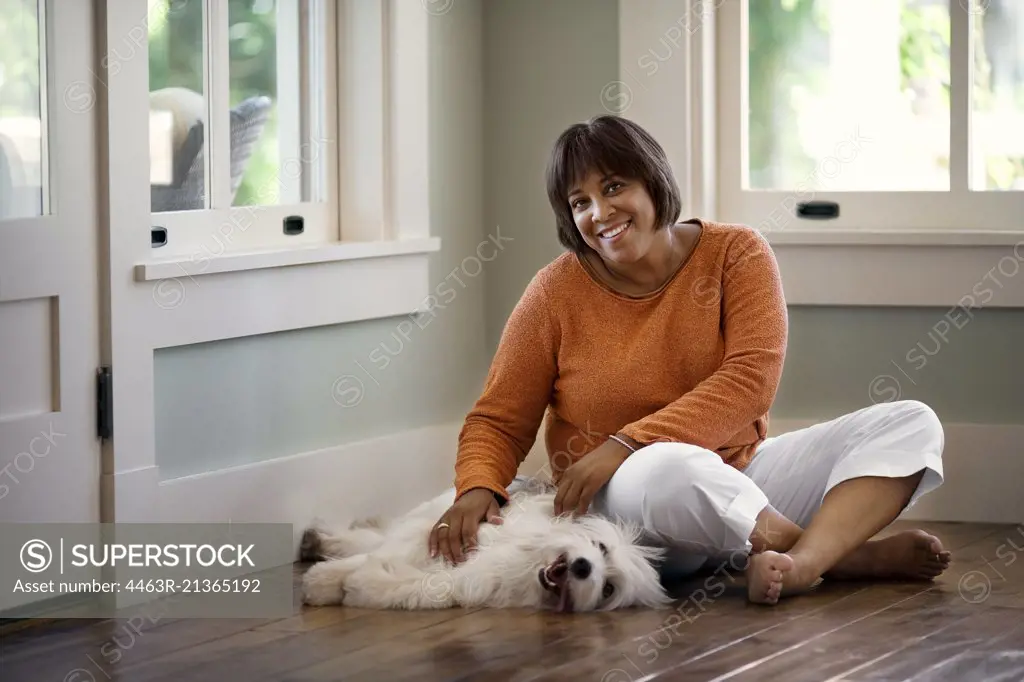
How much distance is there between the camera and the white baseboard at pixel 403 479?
9.02 ft

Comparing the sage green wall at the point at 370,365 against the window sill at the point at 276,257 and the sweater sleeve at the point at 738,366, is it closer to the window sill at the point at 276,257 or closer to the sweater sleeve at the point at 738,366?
the window sill at the point at 276,257

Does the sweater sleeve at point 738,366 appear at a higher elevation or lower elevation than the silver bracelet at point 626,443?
higher

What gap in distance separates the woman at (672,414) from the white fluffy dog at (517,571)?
0.15 feet

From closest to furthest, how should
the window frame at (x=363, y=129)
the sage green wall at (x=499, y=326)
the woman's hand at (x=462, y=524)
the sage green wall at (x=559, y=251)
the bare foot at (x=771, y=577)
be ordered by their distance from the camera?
1. the bare foot at (x=771, y=577)
2. the woman's hand at (x=462, y=524)
3. the sage green wall at (x=499, y=326)
4. the window frame at (x=363, y=129)
5. the sage green wall at (x=559, y=251)

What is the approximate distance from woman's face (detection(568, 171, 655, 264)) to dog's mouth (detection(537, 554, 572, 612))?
546 mm

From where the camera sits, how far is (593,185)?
8.05ft

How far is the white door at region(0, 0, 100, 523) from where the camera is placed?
2271 millimetres

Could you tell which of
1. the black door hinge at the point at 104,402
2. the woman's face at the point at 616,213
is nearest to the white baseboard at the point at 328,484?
the black door hinge at the point at 104,402

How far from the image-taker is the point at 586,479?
236cm

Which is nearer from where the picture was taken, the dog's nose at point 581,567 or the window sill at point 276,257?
the dog's nose at point 581,567

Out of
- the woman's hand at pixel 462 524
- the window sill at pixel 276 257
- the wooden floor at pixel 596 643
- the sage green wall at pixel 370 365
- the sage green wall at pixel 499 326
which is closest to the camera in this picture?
the wooden floor at pixel 596 643

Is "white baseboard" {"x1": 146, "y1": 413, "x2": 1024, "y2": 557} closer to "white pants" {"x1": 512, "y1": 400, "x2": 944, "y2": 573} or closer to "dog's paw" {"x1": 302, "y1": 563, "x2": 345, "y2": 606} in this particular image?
"dog's paw" {"x1": 302, "y1": 563, "x2": 345, "y2": 606}

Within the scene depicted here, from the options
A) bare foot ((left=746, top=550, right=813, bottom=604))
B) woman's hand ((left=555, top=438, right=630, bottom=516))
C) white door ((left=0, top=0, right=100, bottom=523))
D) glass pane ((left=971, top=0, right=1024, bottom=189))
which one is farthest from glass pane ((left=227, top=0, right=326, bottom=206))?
glass pane ((left=971, top=0, right=1024, bottom=189))

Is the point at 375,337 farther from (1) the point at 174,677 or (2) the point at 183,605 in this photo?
(1) the point at 174,677
